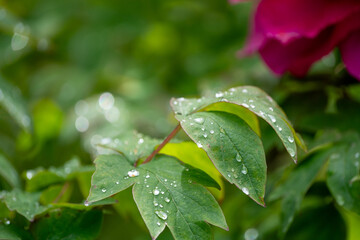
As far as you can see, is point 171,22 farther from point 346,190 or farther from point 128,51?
point 346,190

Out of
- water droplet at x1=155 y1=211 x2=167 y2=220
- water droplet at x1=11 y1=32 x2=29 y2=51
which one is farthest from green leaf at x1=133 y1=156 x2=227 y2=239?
water droplet at x1=11 y1=32 x2=29 y2=51

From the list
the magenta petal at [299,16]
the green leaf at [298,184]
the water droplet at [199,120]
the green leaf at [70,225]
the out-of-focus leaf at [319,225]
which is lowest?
the out-of-focus leaf at [319,225]

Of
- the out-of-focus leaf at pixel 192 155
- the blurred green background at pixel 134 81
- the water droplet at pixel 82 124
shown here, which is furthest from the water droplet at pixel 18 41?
the out-of-focus leaf at pixel 192 155

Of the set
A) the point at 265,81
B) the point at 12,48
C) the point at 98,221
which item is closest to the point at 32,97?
the point at 12,48

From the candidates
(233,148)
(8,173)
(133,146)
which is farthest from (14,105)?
(233,148)

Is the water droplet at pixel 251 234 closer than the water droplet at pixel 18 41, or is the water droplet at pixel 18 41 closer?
the water droplet at pixel 251 234

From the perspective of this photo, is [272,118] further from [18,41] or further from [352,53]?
[18,41]

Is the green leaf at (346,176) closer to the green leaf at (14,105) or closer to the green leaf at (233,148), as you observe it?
the green leaf at (233,148)

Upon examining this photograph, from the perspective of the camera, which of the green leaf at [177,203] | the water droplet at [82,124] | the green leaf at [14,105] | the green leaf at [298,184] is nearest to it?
the green leaf at [177,203]
